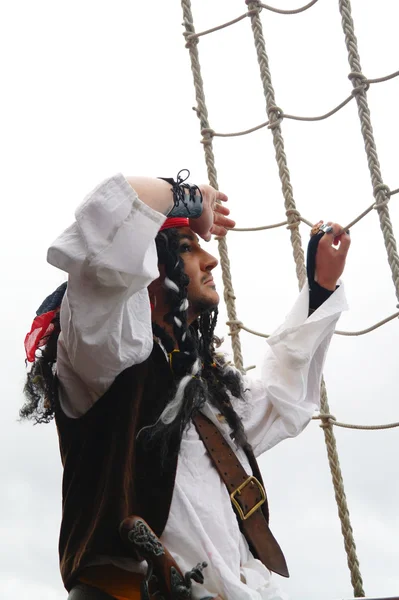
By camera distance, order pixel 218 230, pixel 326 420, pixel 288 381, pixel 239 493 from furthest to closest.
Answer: pixel 326 420, pixel 218 230, pixel 288 381, pixel 239 493

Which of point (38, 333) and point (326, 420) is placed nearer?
point (38, 333)

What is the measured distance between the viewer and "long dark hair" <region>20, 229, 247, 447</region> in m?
1.85

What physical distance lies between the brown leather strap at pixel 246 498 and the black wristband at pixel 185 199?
0.43m

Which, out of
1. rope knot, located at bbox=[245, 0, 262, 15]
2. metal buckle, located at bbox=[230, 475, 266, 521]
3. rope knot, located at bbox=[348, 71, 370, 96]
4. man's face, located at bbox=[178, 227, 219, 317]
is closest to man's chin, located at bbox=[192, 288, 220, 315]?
man's face, located at bbox=[178, 227, 219, 317]

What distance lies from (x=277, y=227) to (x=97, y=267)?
1230 mm

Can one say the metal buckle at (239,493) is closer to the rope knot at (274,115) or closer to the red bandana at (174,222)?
the red bandana at (174,222)

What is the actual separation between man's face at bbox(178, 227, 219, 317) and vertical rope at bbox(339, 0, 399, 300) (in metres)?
0.48

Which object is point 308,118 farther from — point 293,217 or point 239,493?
point 239,493

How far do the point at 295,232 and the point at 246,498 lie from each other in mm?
978

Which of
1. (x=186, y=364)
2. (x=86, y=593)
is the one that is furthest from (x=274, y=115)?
(x=86, y=593)

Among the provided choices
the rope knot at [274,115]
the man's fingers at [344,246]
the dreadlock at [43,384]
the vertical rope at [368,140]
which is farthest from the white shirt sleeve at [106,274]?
the rope knot at [274,115]

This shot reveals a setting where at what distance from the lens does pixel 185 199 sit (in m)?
1.95

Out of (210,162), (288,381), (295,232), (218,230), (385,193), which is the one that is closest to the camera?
(288,381)

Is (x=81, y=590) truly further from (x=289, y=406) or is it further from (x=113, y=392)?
(x=289, y=406)
